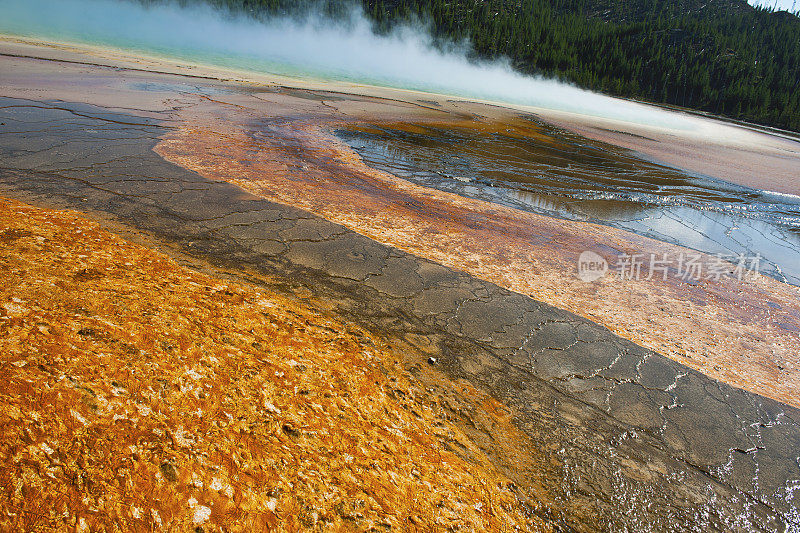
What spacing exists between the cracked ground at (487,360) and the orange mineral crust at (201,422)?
0.03 m

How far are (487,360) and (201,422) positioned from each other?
1.75 m

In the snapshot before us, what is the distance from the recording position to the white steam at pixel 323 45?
35.3 meters

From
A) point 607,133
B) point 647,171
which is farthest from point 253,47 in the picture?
point 647,171

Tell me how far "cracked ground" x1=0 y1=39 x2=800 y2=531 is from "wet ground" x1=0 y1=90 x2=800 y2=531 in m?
0.01

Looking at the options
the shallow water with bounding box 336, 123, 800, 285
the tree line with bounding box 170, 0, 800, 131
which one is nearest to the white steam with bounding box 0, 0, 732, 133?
the tree line with bounding box 170, 0, 800, 131

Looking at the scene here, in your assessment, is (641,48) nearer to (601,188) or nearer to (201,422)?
(601,188)

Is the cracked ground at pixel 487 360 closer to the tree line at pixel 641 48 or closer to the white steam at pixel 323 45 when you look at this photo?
the white steam at pixel 323 45

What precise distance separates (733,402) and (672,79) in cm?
7110

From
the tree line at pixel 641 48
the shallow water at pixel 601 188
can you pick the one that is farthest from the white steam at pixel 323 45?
the shallow water at pixel 601 188

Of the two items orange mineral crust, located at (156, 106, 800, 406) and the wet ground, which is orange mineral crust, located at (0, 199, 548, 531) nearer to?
the wet ground

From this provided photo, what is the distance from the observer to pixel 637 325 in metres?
3.41

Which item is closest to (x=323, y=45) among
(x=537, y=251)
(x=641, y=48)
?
(x=641, y=48)

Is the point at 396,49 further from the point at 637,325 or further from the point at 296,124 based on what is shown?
the point at 637,325

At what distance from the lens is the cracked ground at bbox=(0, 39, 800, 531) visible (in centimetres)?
196
